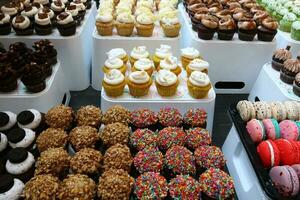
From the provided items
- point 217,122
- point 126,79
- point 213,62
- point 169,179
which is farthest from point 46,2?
point 169,179

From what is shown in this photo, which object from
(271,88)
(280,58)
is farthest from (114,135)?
(280,58)

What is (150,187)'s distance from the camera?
1468mm

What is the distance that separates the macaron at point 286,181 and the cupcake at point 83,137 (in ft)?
3.08

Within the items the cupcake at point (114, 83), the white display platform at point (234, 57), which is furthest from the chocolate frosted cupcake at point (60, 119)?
the white display platform at point (234, 57)

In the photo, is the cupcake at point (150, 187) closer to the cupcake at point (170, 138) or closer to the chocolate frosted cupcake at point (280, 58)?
the cupcake at point (170, 138)

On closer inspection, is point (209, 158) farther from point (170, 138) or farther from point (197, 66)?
point (197, 66)

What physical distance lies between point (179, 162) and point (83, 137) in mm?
521

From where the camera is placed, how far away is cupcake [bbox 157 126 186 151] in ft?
5.70

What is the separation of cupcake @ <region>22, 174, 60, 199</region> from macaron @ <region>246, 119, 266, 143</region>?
3.54 feet

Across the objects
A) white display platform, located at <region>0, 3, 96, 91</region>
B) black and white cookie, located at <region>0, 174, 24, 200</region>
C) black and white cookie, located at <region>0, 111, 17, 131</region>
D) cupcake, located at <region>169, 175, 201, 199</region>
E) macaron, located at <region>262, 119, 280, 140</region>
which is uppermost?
macaron, located at <region>262, 119, 280, 140</region>

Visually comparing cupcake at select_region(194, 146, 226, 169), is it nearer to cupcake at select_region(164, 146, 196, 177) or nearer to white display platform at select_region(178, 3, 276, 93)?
cupcake at select_region(164, 146, 196, 177)

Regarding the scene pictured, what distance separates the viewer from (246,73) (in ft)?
9.66

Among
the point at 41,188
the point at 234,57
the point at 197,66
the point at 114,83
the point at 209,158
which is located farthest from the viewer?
the point at 234,57

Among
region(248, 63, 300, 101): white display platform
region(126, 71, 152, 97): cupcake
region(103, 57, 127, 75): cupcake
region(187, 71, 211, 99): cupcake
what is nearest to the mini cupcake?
region(187, 71, 211, 99): cupcake
